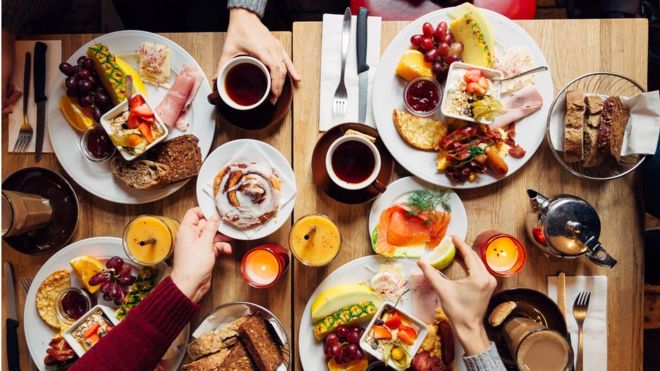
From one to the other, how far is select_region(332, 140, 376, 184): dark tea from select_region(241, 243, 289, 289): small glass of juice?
32cm

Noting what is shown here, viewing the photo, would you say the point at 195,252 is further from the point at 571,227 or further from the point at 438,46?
the point at 571,227

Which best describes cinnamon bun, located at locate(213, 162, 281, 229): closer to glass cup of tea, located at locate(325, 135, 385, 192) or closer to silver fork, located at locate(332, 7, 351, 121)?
glass cup of tea, located at locate(325, 135, 385, 192)

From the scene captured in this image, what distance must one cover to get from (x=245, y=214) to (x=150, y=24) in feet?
3.43

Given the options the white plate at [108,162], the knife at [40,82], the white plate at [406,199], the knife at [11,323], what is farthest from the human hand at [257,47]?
the knife at [11,323]

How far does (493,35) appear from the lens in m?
1.52

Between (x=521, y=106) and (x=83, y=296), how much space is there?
1.58 metres

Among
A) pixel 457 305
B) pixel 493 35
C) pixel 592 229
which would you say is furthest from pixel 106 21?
pixel 592 229

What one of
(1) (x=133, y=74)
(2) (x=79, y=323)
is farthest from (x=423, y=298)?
(1) (x=133, y=74)

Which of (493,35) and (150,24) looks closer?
(493,35)

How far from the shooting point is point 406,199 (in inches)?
60.6

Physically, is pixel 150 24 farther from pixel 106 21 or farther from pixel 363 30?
pixel 363 30

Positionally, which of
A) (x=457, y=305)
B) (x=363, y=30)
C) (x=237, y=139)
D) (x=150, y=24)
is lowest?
(x=457, y=305)

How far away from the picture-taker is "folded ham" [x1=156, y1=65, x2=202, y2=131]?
1525 millimetres

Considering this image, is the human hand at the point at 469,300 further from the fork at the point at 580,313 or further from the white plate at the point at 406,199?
the fork at the point at 580,313
